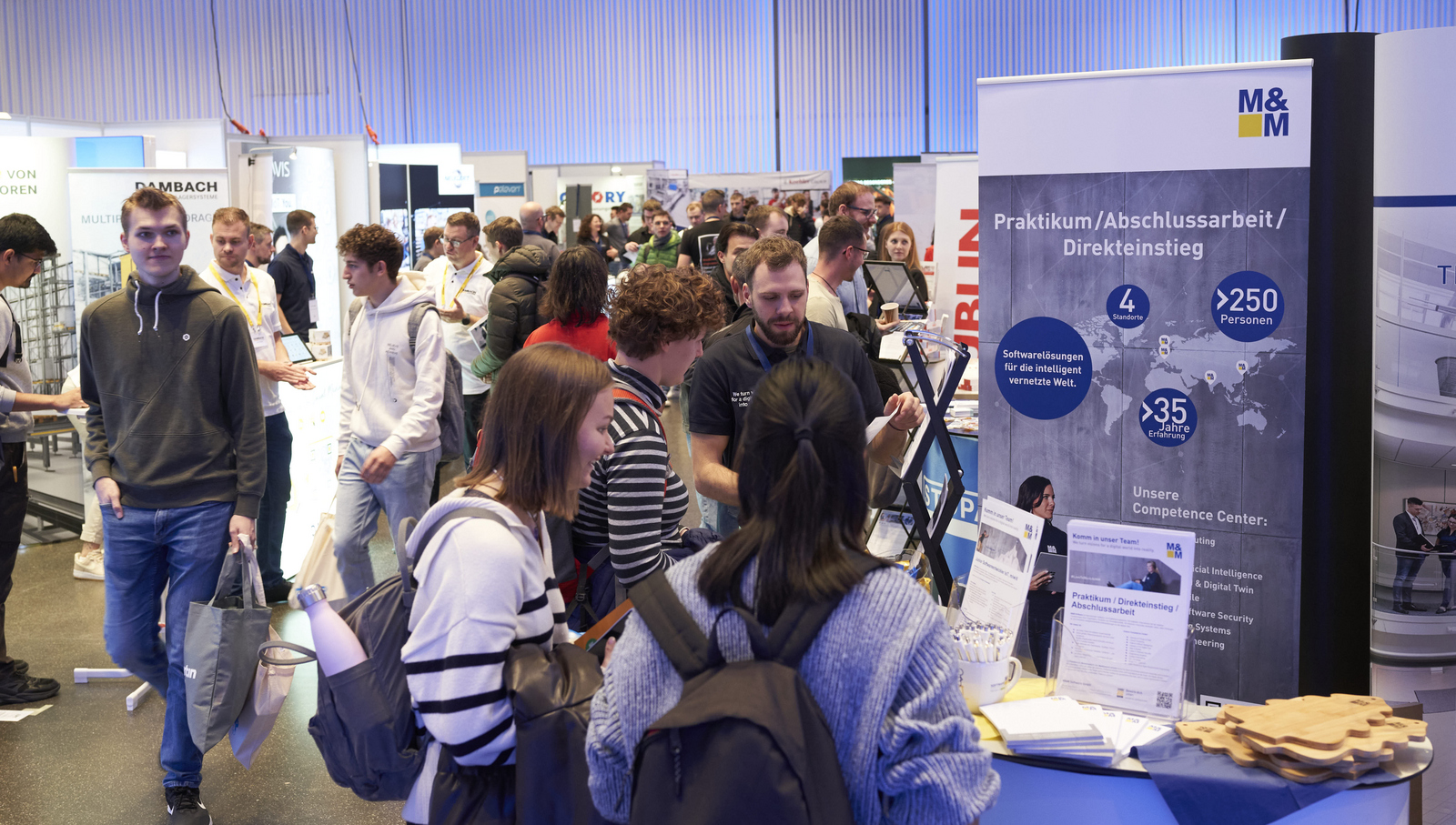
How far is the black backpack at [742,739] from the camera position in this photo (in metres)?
1.17

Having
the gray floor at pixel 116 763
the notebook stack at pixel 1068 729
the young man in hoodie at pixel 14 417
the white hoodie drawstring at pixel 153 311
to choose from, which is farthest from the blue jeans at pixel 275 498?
the notebook stack at pixel 1068 729

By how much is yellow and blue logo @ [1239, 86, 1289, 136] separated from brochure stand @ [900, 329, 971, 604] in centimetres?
79

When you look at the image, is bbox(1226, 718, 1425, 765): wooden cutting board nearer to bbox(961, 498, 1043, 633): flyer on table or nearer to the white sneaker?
bbox(961, 498, 1043, 633): flyer on table

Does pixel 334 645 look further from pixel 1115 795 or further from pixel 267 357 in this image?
pixel 267 357

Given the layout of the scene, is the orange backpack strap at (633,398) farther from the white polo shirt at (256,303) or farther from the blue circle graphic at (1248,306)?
the white polo shirt at (256,303)

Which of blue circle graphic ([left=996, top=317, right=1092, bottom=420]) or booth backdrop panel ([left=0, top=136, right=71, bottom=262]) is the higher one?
booth backdrop panel ([left=0, top=136, right=71, bottom=262])

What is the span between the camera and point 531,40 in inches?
688

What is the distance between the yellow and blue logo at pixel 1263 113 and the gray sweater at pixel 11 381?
3863 mm

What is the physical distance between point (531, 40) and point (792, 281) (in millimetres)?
16086

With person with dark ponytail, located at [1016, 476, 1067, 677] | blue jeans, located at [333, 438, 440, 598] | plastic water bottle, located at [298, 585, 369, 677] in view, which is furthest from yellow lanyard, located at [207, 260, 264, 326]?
person with dark ponytail, located at [1016, 476, 1067, 677]

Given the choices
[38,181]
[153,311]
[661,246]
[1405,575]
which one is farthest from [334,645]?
[661,246]

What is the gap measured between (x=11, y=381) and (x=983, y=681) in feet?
11.7

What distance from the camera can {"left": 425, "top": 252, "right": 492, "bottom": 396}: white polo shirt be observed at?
5.47 metres

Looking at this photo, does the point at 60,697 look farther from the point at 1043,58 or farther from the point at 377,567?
the point at 1043,58
